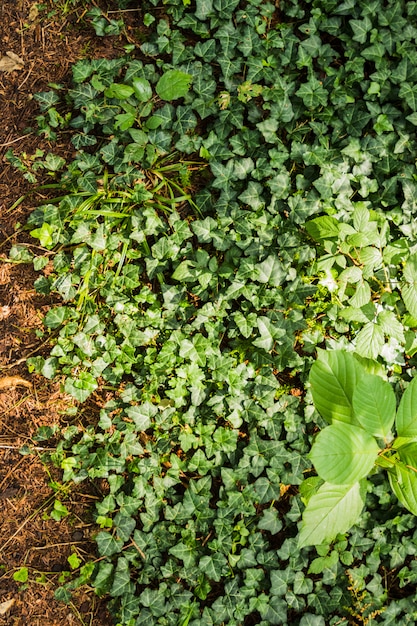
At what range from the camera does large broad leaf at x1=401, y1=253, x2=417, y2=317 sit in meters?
2.59

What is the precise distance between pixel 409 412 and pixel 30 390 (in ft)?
→ 6.72

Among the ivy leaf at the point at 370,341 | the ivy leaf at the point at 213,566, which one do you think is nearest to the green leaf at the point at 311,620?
the ivy leaf at the point at 213,566

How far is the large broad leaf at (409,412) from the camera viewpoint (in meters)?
2.04

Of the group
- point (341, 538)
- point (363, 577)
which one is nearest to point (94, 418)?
point (341, 538)

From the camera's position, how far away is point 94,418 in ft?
9.62

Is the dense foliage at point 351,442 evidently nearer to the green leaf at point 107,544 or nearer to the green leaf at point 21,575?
the green leaf at point 107,544

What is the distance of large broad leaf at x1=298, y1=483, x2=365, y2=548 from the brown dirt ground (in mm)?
1286

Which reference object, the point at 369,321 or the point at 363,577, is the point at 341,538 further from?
the point at 369,321

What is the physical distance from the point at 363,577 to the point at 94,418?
1656mm

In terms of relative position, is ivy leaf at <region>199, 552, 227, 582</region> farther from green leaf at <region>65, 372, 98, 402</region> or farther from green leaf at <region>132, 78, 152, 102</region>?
green leaf at <region>132, 78, 152, 102</region>

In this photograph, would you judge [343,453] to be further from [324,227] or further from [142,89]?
[142,89]

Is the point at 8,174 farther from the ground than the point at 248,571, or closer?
farther from the ground

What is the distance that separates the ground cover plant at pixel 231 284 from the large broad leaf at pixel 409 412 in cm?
49

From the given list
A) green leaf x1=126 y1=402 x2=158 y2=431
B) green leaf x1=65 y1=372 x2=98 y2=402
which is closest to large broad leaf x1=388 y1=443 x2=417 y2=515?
green leaf x1=126 y1=402 x2=158 y2=431
